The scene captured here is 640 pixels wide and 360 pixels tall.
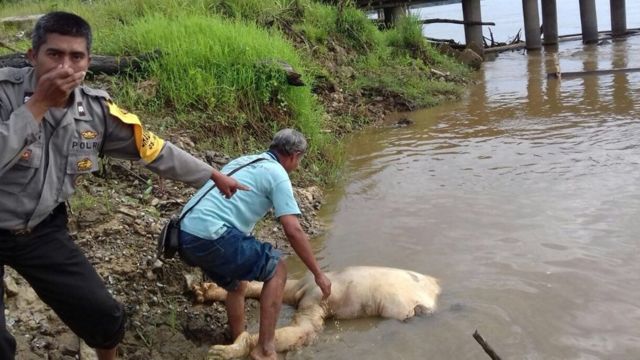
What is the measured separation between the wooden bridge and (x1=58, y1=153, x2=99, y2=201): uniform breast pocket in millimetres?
13290

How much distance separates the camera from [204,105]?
251 inches

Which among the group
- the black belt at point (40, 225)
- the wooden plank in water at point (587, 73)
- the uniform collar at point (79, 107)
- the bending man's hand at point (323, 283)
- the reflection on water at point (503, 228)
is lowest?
the reflection on water at point (503, 228)

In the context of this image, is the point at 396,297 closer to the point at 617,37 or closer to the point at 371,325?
the point at 371,325

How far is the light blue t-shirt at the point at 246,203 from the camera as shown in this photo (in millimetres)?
3248

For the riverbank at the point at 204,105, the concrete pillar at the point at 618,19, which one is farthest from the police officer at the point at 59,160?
the concrete pillar at the point at 618,19

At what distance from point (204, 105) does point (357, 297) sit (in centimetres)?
326

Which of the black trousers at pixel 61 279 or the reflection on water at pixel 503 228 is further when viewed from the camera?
the reflection on water at pixel 503 228

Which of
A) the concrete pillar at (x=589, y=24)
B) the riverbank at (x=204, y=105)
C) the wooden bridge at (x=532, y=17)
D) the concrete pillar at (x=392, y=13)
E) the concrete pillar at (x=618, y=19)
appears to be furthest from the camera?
the concrete pillar at (x=618, y=19)

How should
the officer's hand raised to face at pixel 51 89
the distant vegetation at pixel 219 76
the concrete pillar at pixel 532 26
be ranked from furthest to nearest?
the concrete pillar at pixel 532 26, the distant vegetation at pixel 219 76, the officer's hand raised to face at pixel 51 89

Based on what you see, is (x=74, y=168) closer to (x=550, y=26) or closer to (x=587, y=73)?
(x=587, y=73)

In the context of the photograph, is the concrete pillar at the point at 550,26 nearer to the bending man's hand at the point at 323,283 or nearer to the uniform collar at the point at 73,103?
the bending man's hand at the point at 323,283

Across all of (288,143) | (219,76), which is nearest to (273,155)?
(288,143)

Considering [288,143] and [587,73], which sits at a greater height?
[288,143]

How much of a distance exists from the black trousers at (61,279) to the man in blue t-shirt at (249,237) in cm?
68
